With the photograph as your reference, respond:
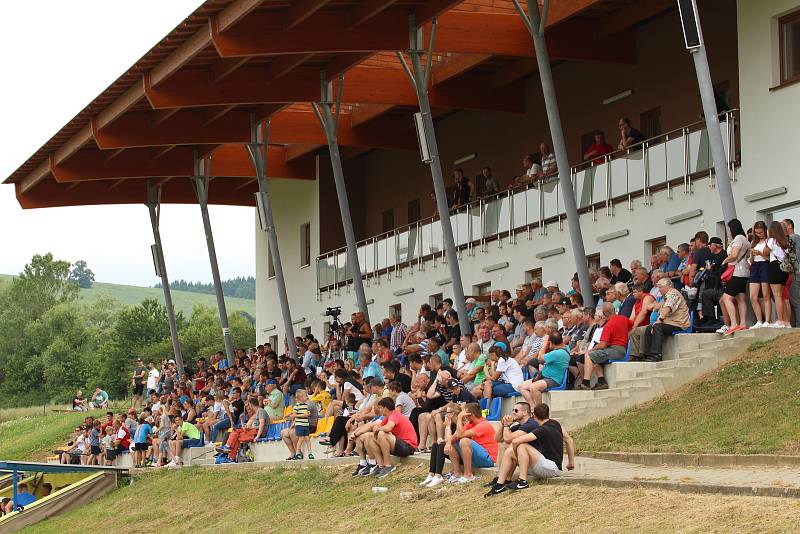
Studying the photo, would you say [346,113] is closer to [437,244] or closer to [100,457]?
[437,244]

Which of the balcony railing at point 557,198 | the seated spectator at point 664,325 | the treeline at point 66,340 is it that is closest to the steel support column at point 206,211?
the balcony railing at point 557,198

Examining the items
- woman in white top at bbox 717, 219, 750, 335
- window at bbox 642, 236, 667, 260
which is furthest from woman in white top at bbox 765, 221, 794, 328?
window at bbox 642, 236, 667, 260

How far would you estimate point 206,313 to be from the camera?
137m

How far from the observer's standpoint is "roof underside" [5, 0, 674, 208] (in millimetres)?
27344

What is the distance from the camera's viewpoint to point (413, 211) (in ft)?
137

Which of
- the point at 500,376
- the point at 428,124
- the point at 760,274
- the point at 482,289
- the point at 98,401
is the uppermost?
the point at 428,124

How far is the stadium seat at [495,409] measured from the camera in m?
20.2

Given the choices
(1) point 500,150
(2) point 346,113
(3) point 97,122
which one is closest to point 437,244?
(1) point 500,150

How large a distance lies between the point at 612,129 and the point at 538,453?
17.4 meters

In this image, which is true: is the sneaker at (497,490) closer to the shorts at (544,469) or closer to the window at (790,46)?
the shorts at (544,469)

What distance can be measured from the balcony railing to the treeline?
64.3 meters

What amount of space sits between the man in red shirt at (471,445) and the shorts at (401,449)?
198cm

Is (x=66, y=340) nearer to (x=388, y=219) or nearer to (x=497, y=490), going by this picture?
(x=388, y=219)

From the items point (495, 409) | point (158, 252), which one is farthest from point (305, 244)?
point (495, 409)
